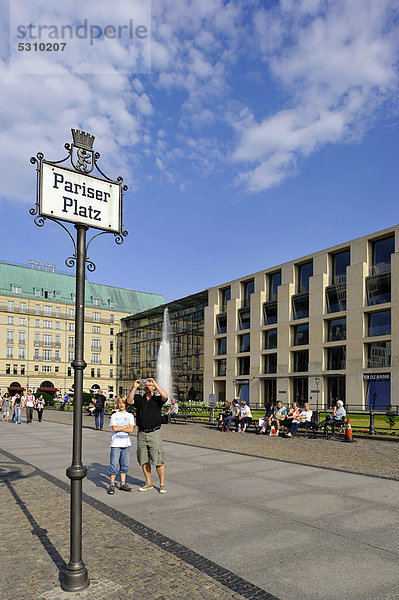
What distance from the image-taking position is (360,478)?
9.74m

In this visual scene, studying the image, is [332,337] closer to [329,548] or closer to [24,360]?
[329,548]

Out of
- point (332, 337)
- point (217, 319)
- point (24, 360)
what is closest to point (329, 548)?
point (332, 337)

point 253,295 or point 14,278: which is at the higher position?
point 14,278

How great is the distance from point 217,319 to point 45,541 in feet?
183

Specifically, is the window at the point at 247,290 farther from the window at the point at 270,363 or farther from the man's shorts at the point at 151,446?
the man's shorts at the point at 151,446

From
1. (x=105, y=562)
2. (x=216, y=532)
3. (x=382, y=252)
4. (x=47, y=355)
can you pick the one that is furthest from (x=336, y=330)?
(x=47, y=355)

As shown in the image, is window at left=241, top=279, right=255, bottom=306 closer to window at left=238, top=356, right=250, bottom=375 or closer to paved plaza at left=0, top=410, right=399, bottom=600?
window at left=238, top=356, right=250, bottom=375

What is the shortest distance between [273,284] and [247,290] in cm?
444

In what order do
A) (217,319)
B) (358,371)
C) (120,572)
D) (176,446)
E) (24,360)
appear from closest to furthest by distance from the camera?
(120,572) → (176,446) → (358,371) → (217,319) → (24,360)

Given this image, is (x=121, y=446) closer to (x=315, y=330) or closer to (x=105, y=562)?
(x=105, y=562)

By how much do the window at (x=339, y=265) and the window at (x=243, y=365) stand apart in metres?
14.2

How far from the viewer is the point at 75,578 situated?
4.51 meters

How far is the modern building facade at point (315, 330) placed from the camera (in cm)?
4203

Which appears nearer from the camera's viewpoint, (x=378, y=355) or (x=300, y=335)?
(x=378, y=355)
